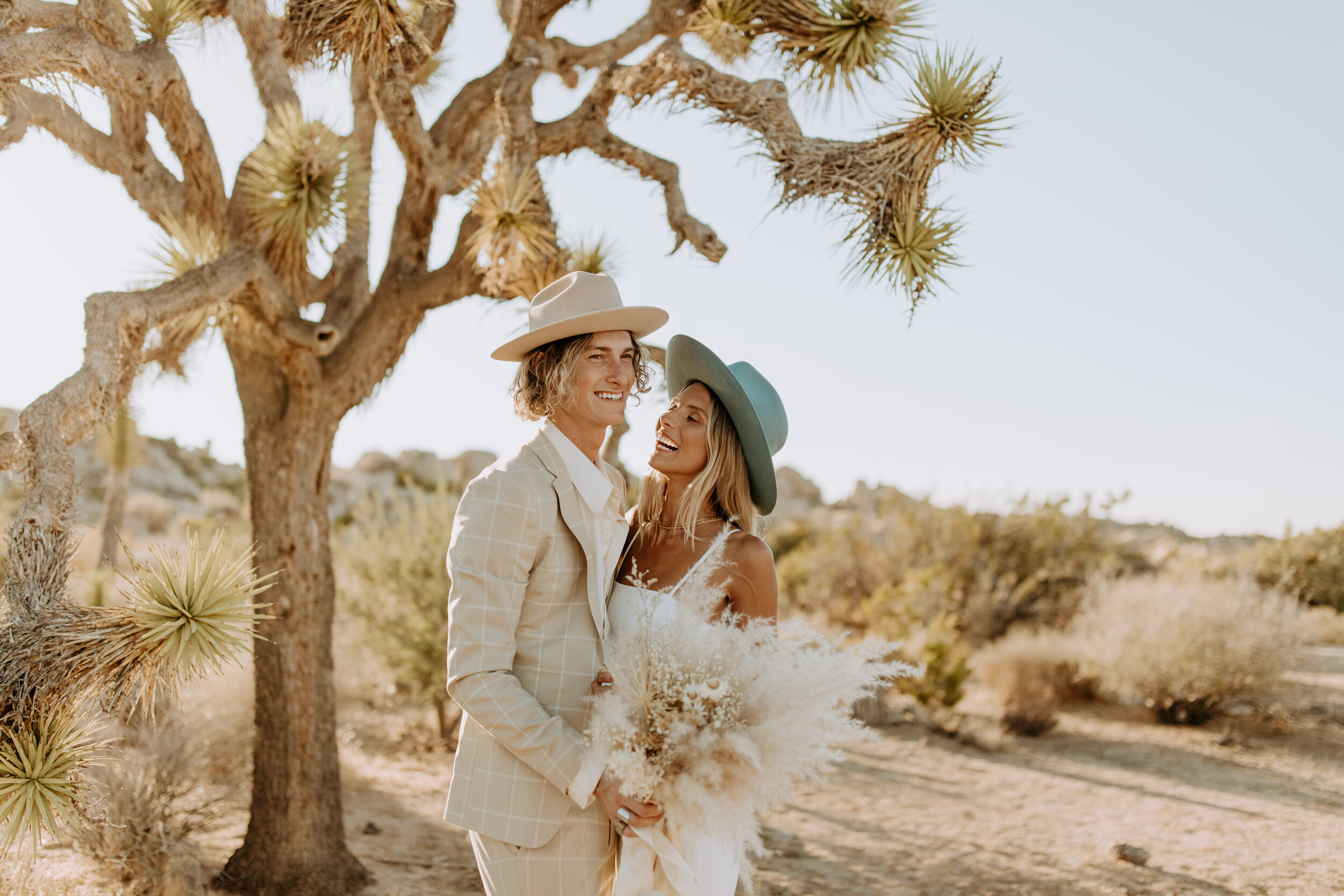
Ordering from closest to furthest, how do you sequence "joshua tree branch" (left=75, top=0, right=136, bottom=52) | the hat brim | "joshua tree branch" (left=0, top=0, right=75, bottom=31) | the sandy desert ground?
the hat brim → "joshua tree branch" (left=0, top=0, right=75, bottom=31) → "joshua tree branch" (left=75, top=0, right=136, bottom=52) → the sandy desert ground

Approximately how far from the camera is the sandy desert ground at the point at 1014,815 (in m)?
5.10

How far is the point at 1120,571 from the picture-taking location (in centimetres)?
1644

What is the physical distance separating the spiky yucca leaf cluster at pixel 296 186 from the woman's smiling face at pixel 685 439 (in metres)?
2.35

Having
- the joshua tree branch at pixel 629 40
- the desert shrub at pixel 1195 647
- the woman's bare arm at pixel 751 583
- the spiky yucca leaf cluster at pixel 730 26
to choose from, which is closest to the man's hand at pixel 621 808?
the woman's bare arm at pixel 751 583

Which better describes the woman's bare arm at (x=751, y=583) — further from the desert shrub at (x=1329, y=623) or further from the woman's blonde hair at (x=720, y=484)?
the desert shrub at (x=1329, y=623)

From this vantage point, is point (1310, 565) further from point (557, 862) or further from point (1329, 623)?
point (557, 862)

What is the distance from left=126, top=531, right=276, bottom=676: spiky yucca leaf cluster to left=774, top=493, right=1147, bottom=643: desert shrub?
10.1 metres

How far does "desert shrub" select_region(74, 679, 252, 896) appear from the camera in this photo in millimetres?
4062

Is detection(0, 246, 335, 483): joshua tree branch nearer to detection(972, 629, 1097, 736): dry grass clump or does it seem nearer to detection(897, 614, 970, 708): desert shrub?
detection(897, 614, 970, 708): desert shrub

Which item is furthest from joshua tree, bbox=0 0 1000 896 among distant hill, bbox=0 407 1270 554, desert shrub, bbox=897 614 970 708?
distant hill, bbox=0 407 1270 554

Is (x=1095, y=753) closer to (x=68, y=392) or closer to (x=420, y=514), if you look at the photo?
(x=420, y=514)

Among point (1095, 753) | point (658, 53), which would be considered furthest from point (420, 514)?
point (1095, 753)

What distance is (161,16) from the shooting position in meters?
4.07

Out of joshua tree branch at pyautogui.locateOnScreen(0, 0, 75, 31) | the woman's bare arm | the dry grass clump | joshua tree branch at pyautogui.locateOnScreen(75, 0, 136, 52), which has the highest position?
joshua tree branch at pyautogui.locateOnScreen(75, 0, 136, 52)
